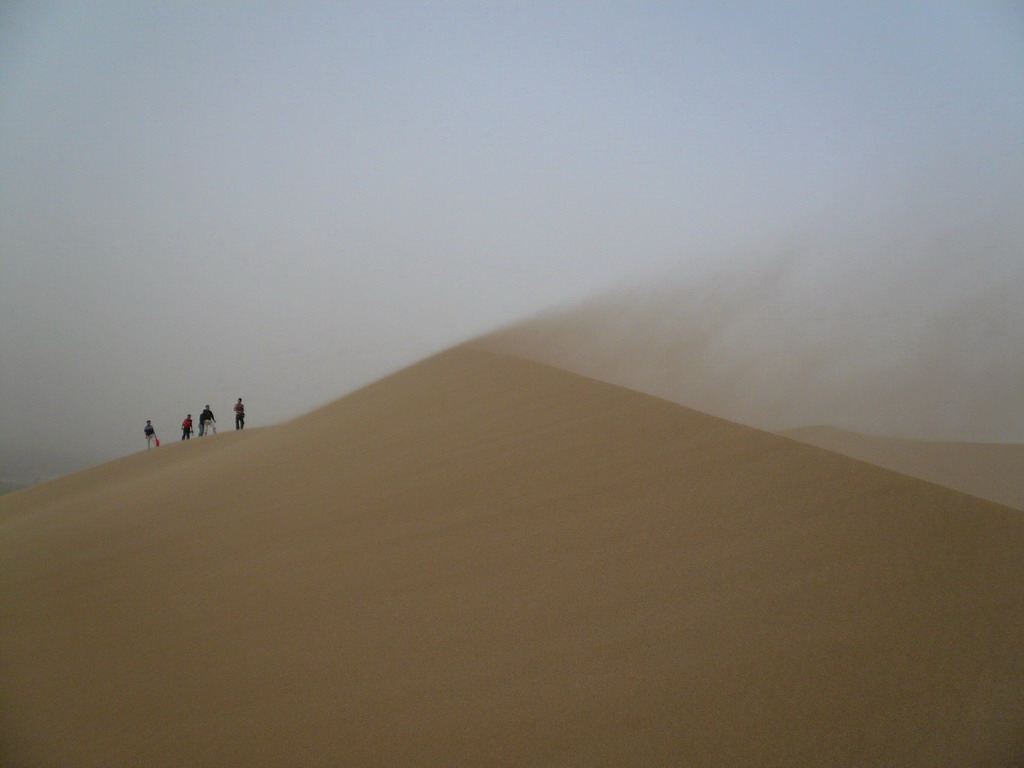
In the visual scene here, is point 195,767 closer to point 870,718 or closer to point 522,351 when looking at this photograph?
point 870,718

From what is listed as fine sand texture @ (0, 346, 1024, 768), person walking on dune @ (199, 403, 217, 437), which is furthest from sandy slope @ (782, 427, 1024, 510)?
person walking on dune @ (199, 403, 217, 437)

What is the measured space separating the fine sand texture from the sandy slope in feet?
18.1

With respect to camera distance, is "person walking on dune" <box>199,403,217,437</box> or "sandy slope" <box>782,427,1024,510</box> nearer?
"sandy slope" <box>782,427,1024,510</box>

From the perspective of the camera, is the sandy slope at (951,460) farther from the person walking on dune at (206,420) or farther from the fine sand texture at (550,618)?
the person walking on dune at (206,420)

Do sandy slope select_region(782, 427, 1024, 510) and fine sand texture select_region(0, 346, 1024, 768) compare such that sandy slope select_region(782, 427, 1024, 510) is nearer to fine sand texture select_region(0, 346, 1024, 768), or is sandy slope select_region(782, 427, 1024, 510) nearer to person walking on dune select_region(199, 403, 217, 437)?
fine sand texture select_region(0, 346, 1024, 768)

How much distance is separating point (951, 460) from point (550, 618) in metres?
11.0

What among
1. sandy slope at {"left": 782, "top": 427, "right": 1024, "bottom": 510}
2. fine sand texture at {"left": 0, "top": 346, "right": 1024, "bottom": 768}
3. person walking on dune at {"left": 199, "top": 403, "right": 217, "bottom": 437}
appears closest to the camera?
fine sand texture at {"left": 0, "top": 346, "right": 1024, "bottom": 768}

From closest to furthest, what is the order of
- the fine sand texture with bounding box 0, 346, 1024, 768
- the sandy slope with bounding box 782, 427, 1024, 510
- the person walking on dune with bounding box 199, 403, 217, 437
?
the fine sand texture with bounding box 0, 346, 1024, 768 < the sandy slope with bounding box 782, 427, 1024, 510 < the person walking on dune with bounding box 199, 403, 217, 437

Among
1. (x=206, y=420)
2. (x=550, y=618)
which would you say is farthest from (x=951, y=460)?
(x=206, y=420)

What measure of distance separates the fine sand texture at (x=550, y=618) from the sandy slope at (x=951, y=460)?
553 centimetres

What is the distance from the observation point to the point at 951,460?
12.3 meters

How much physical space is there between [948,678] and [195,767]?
412 cm

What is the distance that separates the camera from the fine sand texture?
11.8ft

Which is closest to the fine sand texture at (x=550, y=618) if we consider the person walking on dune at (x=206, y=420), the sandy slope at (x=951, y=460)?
the sandy slope at (x=951, y=460)
